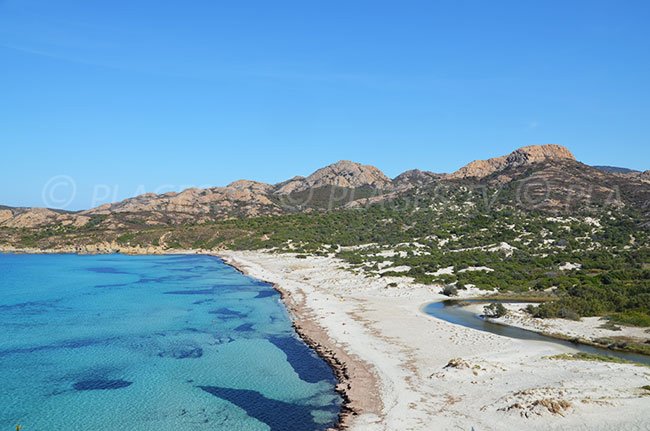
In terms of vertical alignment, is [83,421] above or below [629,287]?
below

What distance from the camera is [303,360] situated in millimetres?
26578

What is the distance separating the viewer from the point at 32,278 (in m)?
66.9

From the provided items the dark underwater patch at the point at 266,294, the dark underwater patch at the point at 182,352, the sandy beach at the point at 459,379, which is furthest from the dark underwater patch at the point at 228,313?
the dark underwater patch at the point at 182,352

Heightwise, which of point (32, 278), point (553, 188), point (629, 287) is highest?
point (553, 188)

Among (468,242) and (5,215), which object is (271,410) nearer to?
(468,242)

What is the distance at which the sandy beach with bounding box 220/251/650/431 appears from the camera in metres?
16.9

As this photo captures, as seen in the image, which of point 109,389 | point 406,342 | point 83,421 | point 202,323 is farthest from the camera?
point 202,323

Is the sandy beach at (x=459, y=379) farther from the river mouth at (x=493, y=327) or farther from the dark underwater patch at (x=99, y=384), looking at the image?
the dark underwater patch at (x=99, y=384)

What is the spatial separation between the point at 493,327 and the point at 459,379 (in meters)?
13.2

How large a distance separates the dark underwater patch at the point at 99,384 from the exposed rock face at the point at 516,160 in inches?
5027

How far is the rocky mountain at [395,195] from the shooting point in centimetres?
10388

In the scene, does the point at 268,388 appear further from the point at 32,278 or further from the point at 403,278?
the point at 32,278

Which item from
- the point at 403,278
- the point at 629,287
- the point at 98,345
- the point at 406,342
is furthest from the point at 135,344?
the point at 629,287

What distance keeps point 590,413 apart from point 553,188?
101 m
